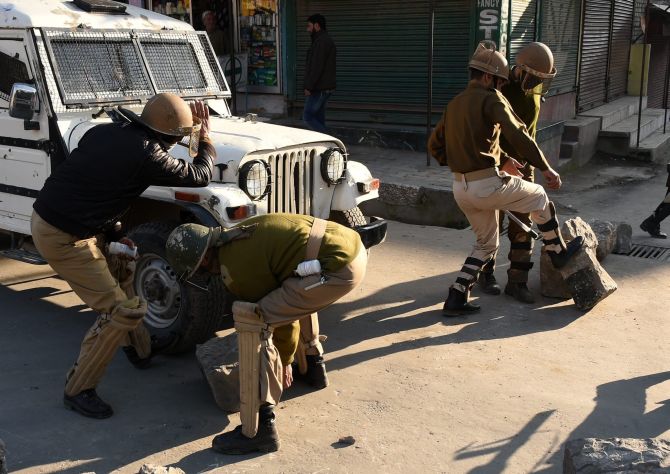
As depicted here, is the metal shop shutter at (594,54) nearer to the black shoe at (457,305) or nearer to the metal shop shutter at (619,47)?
the metal shop shutter at (619,47)

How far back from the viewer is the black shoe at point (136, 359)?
16.0 feet

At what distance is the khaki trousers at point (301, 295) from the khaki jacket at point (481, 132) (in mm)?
1990

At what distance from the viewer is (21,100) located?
523 cm

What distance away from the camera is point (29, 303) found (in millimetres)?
6023

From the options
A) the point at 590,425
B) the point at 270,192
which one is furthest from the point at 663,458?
the point at 270,192

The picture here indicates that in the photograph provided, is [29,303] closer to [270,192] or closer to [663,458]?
[270,192]

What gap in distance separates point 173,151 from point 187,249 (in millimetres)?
1612

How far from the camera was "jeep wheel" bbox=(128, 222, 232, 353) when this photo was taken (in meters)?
4.82

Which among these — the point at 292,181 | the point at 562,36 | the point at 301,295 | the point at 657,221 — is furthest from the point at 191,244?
the point at 562,36

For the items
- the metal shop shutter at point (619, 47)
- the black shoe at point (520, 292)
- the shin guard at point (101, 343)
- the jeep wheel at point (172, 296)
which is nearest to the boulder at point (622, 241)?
the black shoe at point (520, 292)

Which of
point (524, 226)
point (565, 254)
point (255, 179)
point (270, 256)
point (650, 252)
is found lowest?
point (650, 252)

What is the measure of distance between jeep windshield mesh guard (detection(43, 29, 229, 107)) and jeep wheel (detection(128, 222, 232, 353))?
4.07ft

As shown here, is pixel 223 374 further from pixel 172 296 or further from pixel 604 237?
pixel 604 237

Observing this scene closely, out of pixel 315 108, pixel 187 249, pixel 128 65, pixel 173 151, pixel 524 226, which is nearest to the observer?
pixel 187 249
